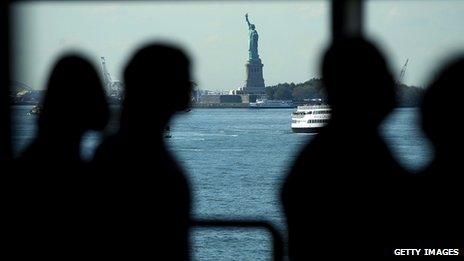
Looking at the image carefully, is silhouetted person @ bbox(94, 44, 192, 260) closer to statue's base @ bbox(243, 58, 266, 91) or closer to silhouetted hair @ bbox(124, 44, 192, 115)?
silhouetted hair @ bbox(124, 44, 192, 115)

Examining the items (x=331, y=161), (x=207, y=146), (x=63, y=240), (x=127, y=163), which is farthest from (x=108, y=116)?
(x=207, y=146)

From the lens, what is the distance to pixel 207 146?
4769 cm

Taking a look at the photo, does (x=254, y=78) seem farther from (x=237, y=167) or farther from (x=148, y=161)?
(x=148, y=161)

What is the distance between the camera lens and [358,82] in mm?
1580

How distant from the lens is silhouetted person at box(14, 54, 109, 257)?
69.8 inches

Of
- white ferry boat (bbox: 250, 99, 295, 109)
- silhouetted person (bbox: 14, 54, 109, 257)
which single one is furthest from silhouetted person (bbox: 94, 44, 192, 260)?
white ferry boat (bbox: 250, 99, 295, 109)

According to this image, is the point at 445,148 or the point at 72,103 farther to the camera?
the point at 72,103

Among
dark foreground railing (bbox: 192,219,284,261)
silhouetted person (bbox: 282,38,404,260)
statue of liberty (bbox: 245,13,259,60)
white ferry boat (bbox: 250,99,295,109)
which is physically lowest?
dark foreground railing (bbox: 192,219,284,261)

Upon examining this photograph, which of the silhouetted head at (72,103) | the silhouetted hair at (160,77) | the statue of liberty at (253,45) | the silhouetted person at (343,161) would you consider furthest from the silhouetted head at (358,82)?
the statue of liberty at (253,45)

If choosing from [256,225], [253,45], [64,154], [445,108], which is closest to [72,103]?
[64,154]

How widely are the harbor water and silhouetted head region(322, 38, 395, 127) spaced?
0.15 feet

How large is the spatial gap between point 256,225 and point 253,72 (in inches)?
2507

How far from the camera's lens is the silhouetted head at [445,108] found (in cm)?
152

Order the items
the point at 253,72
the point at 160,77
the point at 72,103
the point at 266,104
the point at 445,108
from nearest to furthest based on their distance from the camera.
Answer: the point at 445,108 < the point at 160,77 < the point at 72,103 < the point at 253,72 < the point at 266,104
